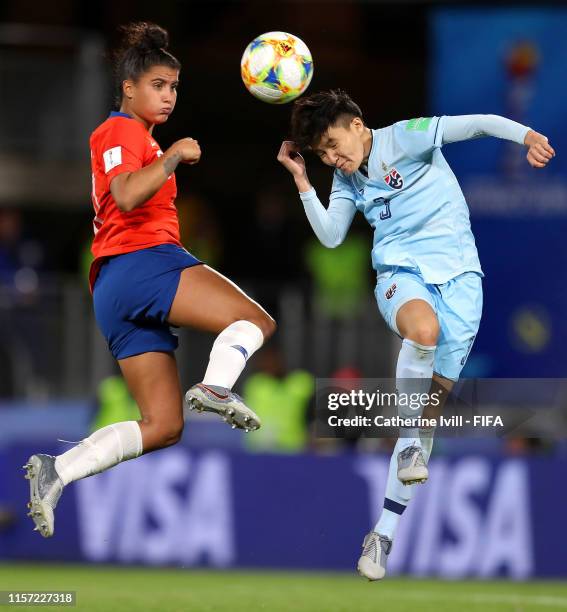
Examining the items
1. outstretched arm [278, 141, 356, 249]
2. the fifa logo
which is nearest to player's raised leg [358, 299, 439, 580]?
outstretched arm [278, 141, 356, 249]

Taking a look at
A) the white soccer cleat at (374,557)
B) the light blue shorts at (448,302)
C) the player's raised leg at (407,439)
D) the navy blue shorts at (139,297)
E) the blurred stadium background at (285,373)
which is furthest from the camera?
the blurred stadium background at (285,373)

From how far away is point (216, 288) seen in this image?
7477 millimetres

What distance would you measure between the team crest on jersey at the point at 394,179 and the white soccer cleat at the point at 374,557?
1849 millimetres

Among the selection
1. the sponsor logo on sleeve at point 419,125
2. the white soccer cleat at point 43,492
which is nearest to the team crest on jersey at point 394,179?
the sponsor logo on sleeve at point 419,125

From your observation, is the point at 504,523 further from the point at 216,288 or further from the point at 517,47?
the point at 216,288

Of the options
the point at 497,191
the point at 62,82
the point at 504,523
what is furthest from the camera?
the point at 62,82

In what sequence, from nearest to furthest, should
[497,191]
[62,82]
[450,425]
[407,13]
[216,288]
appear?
[216,288] → [450,425] → [497,191] → [62,82] → [407,13]

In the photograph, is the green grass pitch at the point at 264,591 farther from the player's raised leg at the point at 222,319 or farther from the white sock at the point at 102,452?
the player's raised leg at the point at 222,319

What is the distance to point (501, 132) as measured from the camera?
24.8ft

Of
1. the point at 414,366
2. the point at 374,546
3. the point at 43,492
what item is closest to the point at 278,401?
the point at 374,546

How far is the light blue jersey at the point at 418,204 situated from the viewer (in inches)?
308

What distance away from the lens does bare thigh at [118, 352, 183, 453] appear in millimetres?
7484

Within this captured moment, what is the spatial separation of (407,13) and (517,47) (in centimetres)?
696

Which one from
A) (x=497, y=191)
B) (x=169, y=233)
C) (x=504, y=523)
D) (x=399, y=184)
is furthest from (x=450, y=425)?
(x=497, y=191)
